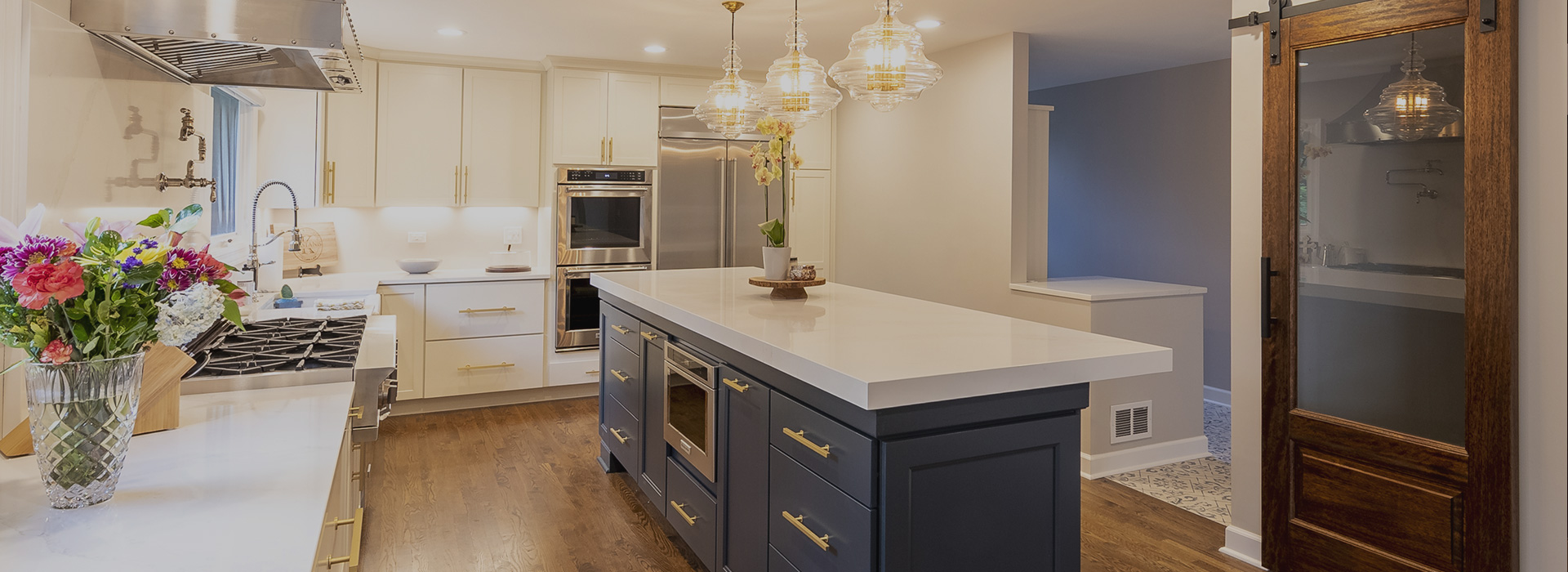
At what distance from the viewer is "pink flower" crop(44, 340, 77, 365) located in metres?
1.17

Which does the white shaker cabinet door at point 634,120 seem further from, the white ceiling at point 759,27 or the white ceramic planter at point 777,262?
the white ceramic planter at point 777,262

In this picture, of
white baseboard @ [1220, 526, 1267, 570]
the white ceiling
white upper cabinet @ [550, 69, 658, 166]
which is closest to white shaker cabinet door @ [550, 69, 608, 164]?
white upper cabinet @ [550, 69, 658, 166]

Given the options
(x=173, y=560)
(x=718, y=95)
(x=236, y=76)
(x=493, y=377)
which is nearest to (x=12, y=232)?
(x=173, y=560)

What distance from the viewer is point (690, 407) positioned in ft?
9.20

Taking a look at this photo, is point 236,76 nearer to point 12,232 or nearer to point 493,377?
point 12,232

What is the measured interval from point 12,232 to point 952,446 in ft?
5.39

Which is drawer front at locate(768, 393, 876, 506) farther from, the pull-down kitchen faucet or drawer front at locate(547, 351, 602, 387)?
drawer front at locate(547, 351, 602, 387)

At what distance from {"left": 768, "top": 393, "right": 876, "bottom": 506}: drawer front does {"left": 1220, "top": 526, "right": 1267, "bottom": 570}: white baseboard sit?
5.93 feet

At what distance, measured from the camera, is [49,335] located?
3.86 feet

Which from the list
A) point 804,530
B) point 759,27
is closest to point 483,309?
point 759,27

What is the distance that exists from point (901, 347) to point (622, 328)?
175cm

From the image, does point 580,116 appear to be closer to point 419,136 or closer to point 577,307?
point 419,136

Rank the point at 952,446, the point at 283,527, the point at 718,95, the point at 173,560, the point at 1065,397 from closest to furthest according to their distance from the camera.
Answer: the point at 173,560 → the point at 283,527 → the point at 952,446 → the point at 1065,397 → the point at 718,95

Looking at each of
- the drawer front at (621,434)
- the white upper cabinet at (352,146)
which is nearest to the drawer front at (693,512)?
the drawer front at (621,434)
